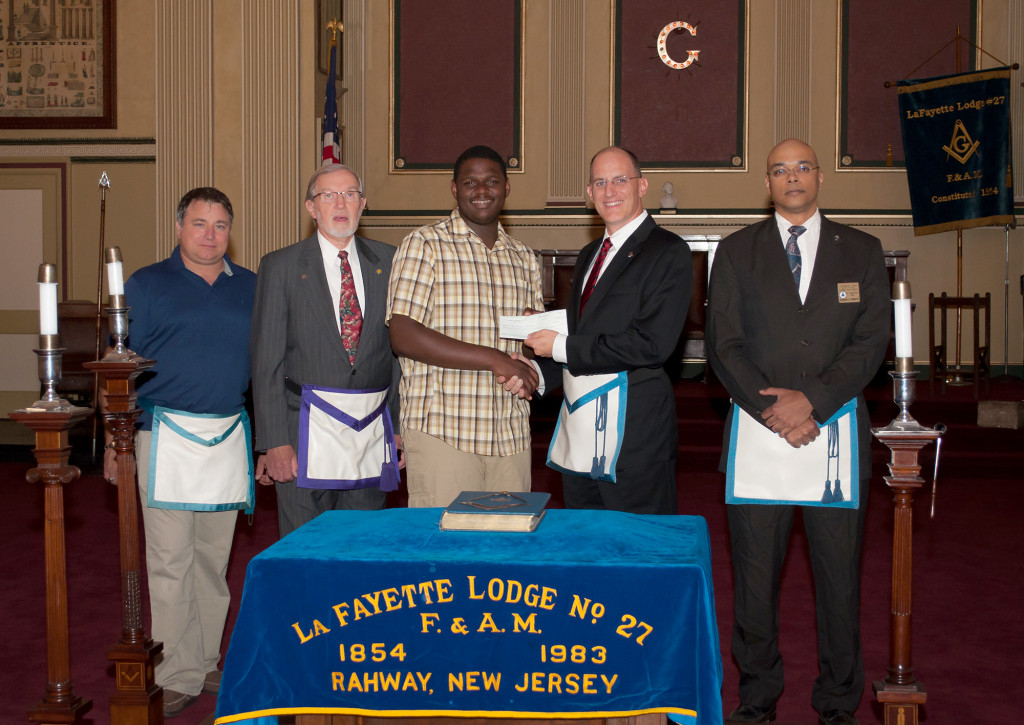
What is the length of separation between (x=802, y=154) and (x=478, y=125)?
7843 millimetres

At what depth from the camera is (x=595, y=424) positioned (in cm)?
300

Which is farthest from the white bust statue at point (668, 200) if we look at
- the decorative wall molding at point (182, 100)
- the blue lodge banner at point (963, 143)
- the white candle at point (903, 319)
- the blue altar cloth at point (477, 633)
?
the blue altar cloth at point (477, 633)

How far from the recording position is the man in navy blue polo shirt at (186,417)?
10.7ft

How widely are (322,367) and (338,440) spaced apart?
0.24 metres

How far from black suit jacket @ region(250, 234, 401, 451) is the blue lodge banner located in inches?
323

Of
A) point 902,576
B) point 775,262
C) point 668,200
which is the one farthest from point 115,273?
point 668,200

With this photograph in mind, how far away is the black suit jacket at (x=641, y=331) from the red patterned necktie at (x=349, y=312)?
0.69m

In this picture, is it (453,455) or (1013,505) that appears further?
(1013,505)

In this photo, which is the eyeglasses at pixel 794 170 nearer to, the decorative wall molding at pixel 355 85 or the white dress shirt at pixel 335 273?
the white dress shirt at pixel 335 273

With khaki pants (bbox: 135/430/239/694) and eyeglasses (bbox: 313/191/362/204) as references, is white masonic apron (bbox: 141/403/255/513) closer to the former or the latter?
khaki pants (bbox: 135/430/239/694)

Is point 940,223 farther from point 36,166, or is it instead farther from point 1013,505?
point 36,166

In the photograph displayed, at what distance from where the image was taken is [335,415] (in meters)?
3.15

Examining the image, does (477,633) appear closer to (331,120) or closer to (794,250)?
(794,250)

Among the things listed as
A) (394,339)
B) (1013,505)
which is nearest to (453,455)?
(394,339)
